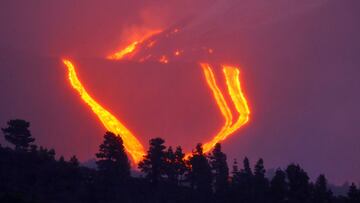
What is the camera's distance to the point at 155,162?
10494 centimetres

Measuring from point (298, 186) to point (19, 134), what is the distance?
37.4 meters

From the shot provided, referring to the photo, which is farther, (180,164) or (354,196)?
(180,164)

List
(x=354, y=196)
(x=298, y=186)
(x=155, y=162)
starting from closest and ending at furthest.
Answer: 1. (x=354, y=196)
2. (x=298, y=186)
3. (x=155, y=162)

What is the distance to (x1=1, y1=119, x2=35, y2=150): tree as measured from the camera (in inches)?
4053

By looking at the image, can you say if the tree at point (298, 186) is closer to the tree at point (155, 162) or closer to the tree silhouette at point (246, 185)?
the tree silhouette at point (246, 185)

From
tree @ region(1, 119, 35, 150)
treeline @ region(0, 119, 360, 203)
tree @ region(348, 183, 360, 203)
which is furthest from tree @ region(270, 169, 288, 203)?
tree @ region(1, 119, 35, 150)

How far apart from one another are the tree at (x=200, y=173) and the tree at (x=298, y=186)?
1096 cm

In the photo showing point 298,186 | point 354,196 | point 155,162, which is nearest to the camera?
point 354,196

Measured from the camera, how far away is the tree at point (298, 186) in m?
97.1

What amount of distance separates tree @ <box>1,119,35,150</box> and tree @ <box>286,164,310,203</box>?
3484 cm

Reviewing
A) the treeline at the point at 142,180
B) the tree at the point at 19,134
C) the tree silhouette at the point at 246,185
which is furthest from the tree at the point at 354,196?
the tree at the point at 19,134

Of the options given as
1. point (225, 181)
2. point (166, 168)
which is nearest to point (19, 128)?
point (166, 168)

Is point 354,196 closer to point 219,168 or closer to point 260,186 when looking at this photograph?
point 260,186

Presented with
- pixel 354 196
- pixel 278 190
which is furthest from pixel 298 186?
pixel 354 196
